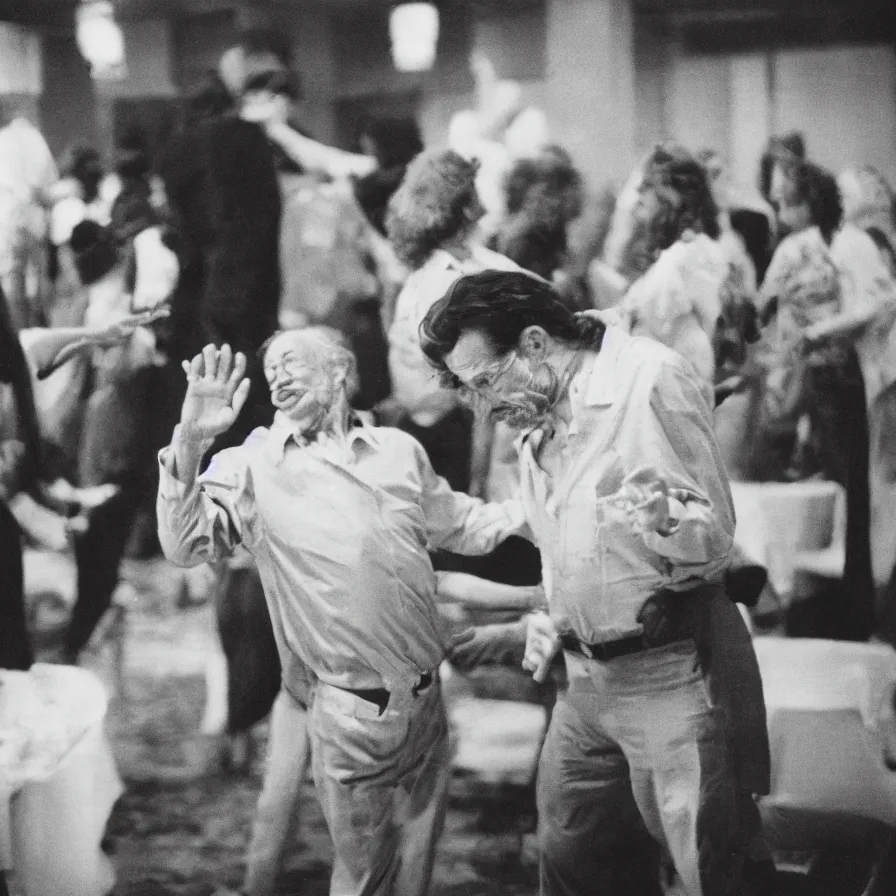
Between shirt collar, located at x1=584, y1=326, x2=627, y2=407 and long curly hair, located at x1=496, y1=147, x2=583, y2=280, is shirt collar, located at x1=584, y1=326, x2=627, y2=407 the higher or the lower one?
the lower one

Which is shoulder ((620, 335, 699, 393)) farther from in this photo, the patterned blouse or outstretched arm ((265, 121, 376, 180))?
outstretched arm ((265, 121, 376, 180))

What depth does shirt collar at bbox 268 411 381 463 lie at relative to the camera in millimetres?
2934

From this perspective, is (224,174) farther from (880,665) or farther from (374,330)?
(880,665)

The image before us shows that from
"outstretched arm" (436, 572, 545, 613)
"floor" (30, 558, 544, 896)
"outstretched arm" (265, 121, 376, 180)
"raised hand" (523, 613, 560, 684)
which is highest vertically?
"outstretched arm" (265, 121, 376, 180)

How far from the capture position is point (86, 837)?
341 centimetres

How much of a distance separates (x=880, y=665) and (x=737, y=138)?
4.57 feet

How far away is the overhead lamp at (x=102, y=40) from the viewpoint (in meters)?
3.42

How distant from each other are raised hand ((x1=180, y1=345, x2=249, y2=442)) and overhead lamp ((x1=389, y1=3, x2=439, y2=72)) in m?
1.03

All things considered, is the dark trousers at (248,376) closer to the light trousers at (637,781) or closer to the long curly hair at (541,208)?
the long curly hair at (541,208)

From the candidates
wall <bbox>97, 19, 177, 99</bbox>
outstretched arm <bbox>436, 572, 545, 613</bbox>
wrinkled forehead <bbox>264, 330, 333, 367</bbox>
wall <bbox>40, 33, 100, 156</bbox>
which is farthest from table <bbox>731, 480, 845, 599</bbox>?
wall <bbox>40, 33, 100, 156</bbox>

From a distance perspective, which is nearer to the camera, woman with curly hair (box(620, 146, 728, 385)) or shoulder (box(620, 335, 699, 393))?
shoulder (box(620, 335, 699, 393))

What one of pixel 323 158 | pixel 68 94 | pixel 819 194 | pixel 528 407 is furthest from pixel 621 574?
pixel 68 94

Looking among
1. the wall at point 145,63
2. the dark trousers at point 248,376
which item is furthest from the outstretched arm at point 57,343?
the wall at point 145,63

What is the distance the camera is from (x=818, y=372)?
11.3ft
